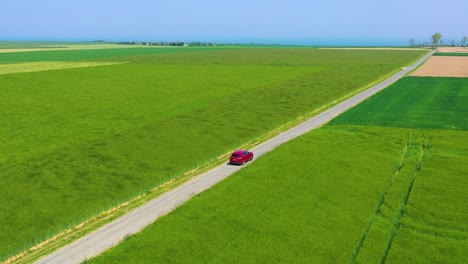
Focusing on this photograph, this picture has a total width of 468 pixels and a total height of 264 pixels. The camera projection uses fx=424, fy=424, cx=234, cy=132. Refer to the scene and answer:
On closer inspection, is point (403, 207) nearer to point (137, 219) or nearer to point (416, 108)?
point (137, 219)

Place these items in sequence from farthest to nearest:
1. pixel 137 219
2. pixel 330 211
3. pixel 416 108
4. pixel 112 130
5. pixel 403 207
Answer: pixel 416 108 < pixel 112 130 < pixel 403 207 < pixel 330 211 < pixel 137 219

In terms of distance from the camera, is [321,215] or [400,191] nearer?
[321,215]

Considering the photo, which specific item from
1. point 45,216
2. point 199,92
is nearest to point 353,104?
point 199,92

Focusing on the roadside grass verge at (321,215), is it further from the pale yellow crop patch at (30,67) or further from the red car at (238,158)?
the pale yellow crop patch at (30,67)

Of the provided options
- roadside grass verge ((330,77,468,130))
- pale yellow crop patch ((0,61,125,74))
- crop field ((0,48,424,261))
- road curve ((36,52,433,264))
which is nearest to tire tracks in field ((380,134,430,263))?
roadside grass verge ((330,77,468,130))

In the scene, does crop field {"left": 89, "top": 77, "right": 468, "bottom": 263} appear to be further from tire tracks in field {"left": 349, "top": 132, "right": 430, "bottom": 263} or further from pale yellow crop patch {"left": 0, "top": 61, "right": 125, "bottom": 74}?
pale yellow crop patch {"left": 0, "top": 61, "right": 125, "bottom": 74}

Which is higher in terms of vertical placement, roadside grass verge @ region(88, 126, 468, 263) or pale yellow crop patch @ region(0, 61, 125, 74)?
roadside grass verge @ region(88, 126, 468, 263)


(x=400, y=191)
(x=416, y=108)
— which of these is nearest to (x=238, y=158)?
(x=400, y=191)
